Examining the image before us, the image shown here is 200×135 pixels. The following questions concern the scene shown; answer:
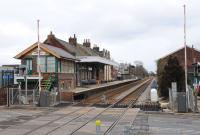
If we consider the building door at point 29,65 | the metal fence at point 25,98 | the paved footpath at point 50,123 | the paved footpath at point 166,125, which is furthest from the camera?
the building door at point 29,65

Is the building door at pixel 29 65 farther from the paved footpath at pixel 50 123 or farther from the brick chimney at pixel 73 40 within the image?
the brick chimney at pixel 73 40

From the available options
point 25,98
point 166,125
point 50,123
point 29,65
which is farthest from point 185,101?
point 29,65

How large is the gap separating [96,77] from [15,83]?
44843mm

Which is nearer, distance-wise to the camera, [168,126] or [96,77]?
[168,126]

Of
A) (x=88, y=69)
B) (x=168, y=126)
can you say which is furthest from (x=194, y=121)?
(x=88, y=69)

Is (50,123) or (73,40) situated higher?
(73,40)

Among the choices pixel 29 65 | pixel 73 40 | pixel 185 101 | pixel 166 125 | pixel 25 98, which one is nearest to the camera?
pixel 166 125

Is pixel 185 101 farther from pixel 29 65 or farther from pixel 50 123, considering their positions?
pixel 29 65

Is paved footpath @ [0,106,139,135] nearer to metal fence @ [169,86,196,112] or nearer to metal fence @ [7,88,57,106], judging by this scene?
metal fence @ [169,86,196,112]

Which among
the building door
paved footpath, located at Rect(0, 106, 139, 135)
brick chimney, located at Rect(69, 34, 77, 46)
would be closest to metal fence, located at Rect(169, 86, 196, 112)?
paved footpath, located at Rect(0, 106, 139, 135)

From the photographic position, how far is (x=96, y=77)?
9519 centimetres

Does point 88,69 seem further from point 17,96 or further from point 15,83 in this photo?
point 17,96

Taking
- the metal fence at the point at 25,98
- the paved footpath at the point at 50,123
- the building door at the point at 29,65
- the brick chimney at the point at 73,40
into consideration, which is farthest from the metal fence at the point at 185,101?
the brick chimney at the point at 73,40

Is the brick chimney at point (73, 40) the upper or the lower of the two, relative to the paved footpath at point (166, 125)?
upper
